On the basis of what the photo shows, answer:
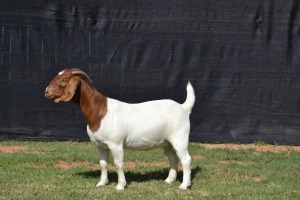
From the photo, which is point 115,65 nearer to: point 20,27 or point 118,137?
point 20,27

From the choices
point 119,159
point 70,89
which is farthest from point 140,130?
point 70,89

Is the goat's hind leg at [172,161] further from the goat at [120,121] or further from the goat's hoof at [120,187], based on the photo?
the goat's hoof at [120,187]

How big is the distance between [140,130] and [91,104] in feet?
2.06

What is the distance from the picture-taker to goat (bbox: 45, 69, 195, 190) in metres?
7.00

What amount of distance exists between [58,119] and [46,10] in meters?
1.86

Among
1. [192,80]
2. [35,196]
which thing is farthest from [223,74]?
[35,196]

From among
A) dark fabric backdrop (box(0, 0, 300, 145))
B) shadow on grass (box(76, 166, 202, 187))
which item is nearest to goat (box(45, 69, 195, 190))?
shadow on grass (box(76, 166, 202, 187))

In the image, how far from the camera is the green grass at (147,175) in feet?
22.8

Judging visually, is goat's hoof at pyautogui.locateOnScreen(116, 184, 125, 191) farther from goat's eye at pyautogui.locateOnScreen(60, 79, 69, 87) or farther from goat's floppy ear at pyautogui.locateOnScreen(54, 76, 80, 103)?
goat's eye at pyautogui.locateOnScreen(60, 79, 69, 87)

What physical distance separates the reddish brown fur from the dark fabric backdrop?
3.56m

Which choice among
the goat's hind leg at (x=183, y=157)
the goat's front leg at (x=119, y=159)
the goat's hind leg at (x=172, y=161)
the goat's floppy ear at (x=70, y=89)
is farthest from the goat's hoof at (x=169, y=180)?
the goat's floppy ear at (x=70, y=89)

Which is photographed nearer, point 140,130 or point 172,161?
point 140,130

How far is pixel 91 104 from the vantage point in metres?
7.09

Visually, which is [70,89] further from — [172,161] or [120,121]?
[172,161]
